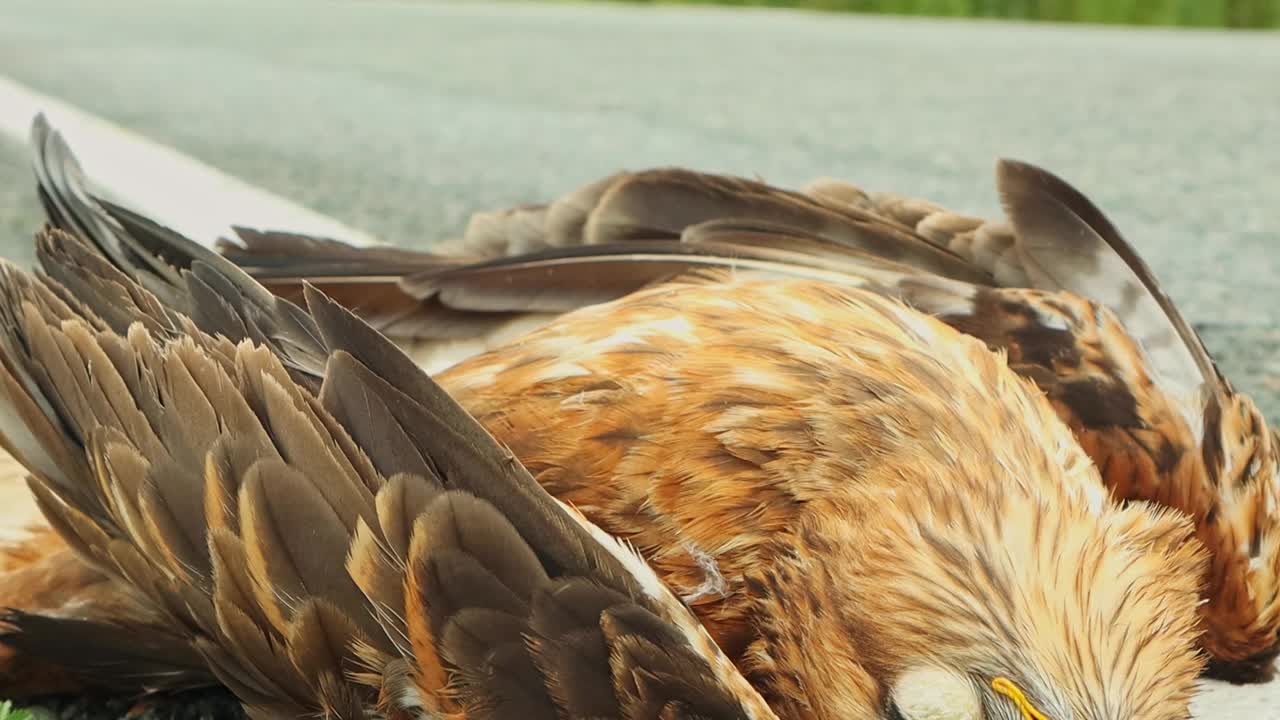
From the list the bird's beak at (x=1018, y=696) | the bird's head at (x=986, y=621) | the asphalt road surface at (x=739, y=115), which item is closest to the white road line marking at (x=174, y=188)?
the asphalt road surface at (x=739, y=115)

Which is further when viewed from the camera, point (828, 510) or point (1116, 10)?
point (1116, 10)

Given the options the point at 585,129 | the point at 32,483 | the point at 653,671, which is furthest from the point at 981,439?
the point at 585,129

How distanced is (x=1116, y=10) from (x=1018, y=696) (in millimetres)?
13936

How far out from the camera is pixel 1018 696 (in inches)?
58.3

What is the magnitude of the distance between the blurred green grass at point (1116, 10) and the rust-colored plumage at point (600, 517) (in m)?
13.4

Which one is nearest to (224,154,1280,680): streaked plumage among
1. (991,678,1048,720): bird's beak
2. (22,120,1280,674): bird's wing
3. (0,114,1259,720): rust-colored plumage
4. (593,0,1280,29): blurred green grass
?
(22,120,1280,674): bird's wing

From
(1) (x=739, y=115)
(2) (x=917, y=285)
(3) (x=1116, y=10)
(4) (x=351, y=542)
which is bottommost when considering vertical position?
(1) (x=739, y=115)

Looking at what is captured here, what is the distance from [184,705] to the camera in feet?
7.05

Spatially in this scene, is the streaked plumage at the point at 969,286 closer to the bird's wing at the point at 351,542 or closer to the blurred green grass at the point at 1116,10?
the bird's wing at the point at 351,542

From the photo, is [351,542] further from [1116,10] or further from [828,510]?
[1116,10]

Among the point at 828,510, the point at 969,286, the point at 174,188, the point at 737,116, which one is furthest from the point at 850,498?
the point at 737,116

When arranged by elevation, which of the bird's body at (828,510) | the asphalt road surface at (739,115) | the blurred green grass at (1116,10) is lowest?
the asphalt road surface at (739,115)

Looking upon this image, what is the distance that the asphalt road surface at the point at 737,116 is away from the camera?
5379 millimetres

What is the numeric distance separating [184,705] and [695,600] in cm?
94
